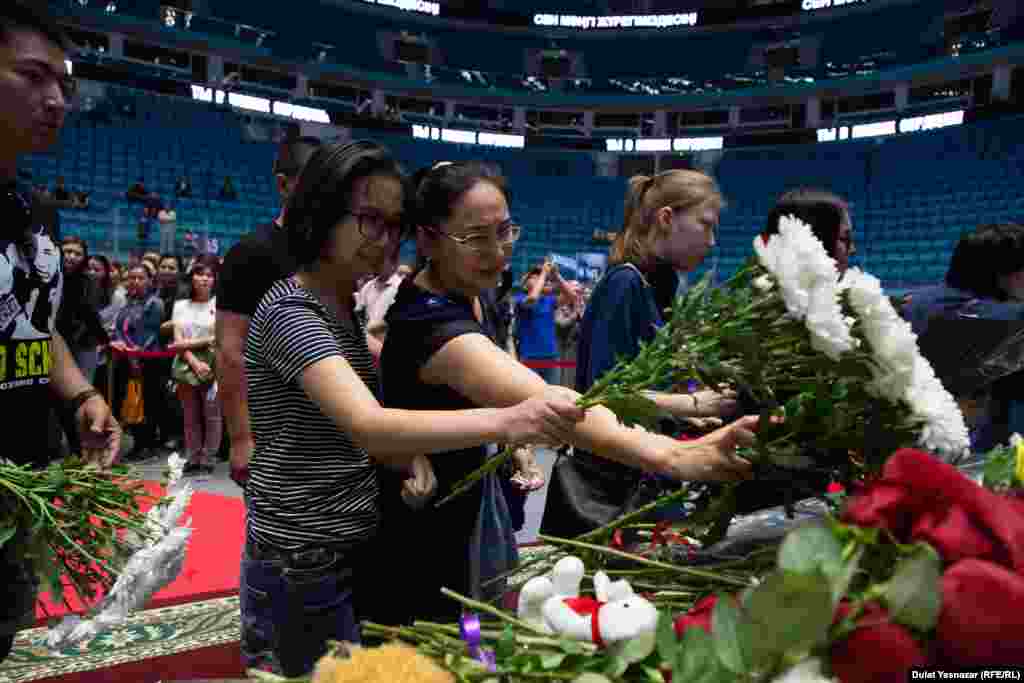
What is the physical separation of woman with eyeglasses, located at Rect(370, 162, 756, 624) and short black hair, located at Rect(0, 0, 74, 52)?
0.55 meters

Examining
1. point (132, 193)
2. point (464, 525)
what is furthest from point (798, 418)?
point (132, 193)

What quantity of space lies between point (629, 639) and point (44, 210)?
1.21 metres

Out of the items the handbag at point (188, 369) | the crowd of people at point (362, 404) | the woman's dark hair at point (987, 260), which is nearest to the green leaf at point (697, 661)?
the crowd of people at point (362, 404)

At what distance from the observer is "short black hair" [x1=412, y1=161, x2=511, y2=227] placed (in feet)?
4.03

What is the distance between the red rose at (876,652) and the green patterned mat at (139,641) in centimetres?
210

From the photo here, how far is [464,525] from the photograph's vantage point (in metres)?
1.22

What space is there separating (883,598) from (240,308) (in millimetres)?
1767

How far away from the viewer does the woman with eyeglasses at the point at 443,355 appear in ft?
3.61

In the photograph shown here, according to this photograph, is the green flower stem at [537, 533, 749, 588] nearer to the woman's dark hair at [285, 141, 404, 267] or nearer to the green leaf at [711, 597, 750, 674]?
the green leaf at [711, 597, 750, 674]

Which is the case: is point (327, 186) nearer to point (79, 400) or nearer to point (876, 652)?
point (79, 400)

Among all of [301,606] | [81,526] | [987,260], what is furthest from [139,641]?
[987,260]

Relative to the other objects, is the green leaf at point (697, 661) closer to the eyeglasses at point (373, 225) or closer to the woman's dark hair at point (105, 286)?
the eyeglasses at point (373, 225)

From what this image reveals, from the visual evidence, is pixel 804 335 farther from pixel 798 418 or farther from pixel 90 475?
pixel 90 475

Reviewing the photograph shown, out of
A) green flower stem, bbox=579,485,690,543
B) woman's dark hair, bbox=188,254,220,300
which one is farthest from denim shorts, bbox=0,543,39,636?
woman's dark hair, bbox=188,254,220,300
